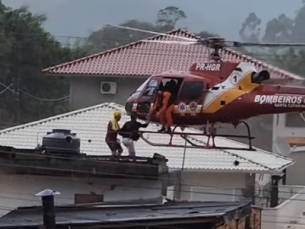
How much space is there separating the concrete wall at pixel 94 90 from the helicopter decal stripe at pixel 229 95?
21.2m

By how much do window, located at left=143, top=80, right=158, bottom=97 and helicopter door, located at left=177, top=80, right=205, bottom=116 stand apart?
0.58 m

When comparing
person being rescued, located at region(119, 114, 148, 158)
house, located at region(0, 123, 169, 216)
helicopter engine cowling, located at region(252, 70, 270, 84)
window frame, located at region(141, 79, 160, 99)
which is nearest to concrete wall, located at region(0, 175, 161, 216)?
house, located at region(0, 123, 169, 216)

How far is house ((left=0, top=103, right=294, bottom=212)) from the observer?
96.9 feet

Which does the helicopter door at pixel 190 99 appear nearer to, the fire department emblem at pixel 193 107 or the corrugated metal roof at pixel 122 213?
the fire department emblem at pixel 193 107

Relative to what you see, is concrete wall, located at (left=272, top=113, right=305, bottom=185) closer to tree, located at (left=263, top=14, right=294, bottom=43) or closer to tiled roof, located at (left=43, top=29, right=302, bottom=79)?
tree, located at (left=263, top=14, right=294, bottom=43)

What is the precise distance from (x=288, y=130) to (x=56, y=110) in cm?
1565

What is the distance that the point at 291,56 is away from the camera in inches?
912

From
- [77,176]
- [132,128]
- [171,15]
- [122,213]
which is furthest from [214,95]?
[171,15]

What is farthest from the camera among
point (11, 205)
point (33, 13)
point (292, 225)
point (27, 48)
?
point (33, 13)

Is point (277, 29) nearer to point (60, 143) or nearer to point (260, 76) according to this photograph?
point (60, 143)

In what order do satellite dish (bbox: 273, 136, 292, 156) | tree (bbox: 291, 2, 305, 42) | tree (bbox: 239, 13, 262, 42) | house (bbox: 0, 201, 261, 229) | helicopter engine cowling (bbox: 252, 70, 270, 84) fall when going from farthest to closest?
tree (bbox: 239, 13, 262, 42), tree (bbox: 291, 2, 305, 42), satellite dish (bbox: 273, 136, 292, 156), helicopter engine cowling (bbox: 252, 70, 270, 84), house (bbox: 0, 201, 261, 229)

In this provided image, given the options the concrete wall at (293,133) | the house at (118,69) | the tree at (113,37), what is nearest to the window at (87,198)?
the tree at (113,37)

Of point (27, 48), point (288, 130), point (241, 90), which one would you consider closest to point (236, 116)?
point (241, 90)

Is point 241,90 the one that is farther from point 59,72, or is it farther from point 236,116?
point 59,72
